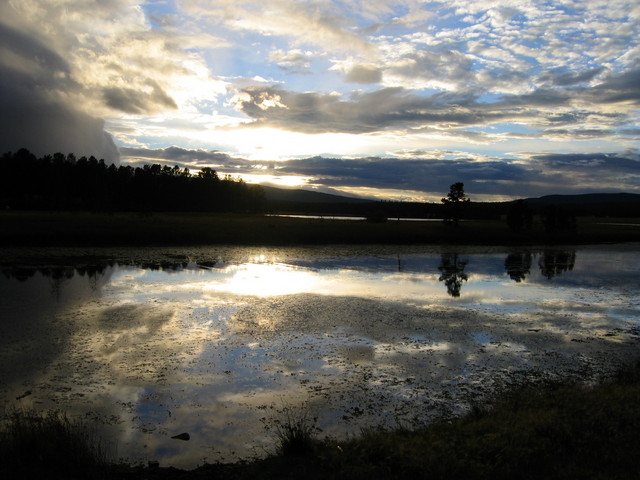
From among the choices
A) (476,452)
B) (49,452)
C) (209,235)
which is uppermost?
(476,452)

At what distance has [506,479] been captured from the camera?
554cm

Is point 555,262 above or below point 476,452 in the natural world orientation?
below

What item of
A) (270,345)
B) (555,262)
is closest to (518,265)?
(555,262)

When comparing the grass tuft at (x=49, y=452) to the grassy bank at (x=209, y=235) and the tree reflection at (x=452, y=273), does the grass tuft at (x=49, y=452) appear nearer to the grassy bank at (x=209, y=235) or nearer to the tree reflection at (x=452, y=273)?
the tree reflection at (x=452, y=273)

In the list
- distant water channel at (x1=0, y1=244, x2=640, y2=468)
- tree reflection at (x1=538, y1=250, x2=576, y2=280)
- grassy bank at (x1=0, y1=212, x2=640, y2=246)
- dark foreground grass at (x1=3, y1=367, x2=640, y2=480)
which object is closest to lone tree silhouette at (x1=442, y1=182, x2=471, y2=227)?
grassy bank at (x1=0, y1=212, x2=640, y2=246)

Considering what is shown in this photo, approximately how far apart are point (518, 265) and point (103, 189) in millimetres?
79554

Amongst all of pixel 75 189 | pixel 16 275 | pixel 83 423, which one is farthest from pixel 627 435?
pixel 75 189

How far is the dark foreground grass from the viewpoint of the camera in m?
5.68

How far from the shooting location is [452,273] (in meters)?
27.5

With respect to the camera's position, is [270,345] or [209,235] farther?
[209,235]

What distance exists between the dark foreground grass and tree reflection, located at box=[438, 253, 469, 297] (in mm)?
13598

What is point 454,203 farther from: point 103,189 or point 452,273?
point 103,189

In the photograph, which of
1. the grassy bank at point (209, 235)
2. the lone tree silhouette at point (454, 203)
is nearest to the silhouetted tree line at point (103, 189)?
the grassy bank at point (209, 235)

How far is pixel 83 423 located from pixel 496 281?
855 inches
